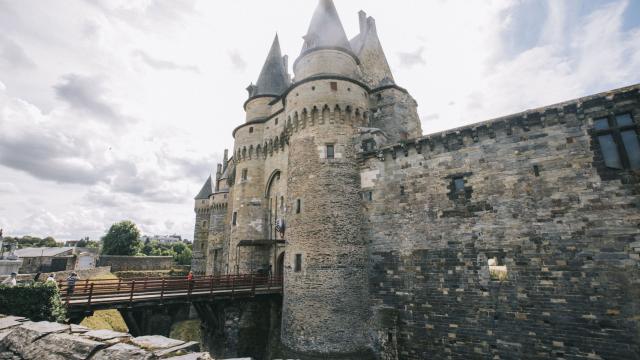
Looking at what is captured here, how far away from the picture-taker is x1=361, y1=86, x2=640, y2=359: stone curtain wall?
9.88m

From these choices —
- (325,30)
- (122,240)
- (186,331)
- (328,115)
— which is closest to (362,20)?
(325,30)

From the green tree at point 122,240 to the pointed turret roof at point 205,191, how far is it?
2559 centimetres

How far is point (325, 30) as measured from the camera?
19.0m

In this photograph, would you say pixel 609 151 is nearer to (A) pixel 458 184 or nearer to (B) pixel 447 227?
(A) pixel 458 184

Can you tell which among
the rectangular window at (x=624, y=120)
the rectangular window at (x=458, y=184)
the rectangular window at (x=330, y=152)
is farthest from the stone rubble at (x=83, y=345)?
the rectangular window at (x=624, y=120)

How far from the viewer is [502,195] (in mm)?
12125

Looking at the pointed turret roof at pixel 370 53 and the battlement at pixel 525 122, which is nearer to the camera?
the battlement at pixel 525 122

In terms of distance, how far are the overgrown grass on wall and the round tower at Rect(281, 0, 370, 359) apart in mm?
9378

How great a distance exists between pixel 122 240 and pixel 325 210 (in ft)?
174

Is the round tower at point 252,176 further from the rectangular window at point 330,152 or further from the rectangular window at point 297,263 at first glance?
the rectangular window at point 330,152

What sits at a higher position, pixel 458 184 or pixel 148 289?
pixel 458 184

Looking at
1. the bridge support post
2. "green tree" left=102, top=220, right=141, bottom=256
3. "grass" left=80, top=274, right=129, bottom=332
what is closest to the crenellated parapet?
the bridge support post

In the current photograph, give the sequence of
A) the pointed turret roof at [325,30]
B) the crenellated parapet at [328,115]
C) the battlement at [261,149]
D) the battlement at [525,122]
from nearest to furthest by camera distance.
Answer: the battlement at [525,122]
the crenellated parapet at [328,115]
the pointed turret roof at [325,30]
the battlement at [261,149]

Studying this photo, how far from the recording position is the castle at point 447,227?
33.3 feet
